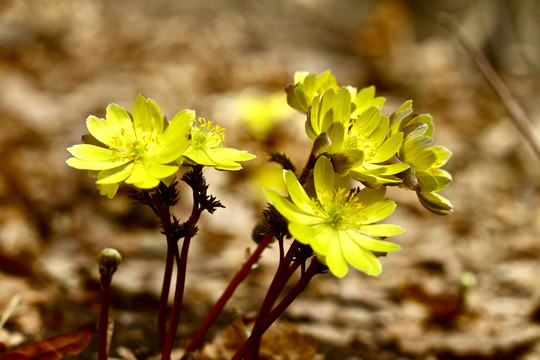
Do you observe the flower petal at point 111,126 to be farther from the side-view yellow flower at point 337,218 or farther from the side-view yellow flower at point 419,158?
the side-view yellow flower at point 419,158

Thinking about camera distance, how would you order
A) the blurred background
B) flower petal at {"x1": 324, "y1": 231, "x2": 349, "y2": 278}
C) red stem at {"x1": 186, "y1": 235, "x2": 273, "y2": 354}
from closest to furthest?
flower petal at {"x1": 324, "y1": 231, "x2": 349, "y2": 278} < red stem at {"x1": 186, "y1": 235, "x2": 273, "y2": 354} < the blurred background

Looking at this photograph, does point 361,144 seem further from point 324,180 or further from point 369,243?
point 369,243

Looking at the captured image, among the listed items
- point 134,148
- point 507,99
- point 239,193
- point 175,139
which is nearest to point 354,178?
point 175,139

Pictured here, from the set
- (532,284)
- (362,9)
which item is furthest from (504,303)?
(362,9)

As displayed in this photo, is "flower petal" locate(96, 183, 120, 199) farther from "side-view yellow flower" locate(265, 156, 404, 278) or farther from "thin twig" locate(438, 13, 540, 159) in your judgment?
"thin twig" locate(438, 13, 540, 159)

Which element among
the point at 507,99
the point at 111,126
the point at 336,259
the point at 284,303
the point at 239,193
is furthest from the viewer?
the point at 239,193

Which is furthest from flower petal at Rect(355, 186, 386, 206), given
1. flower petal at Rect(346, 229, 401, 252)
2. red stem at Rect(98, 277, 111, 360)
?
red stem at Rect(98, 277, 111, 360)

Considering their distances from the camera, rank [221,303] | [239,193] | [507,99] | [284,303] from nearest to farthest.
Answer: [284,303], [221,303], [507,99], [239,193]
